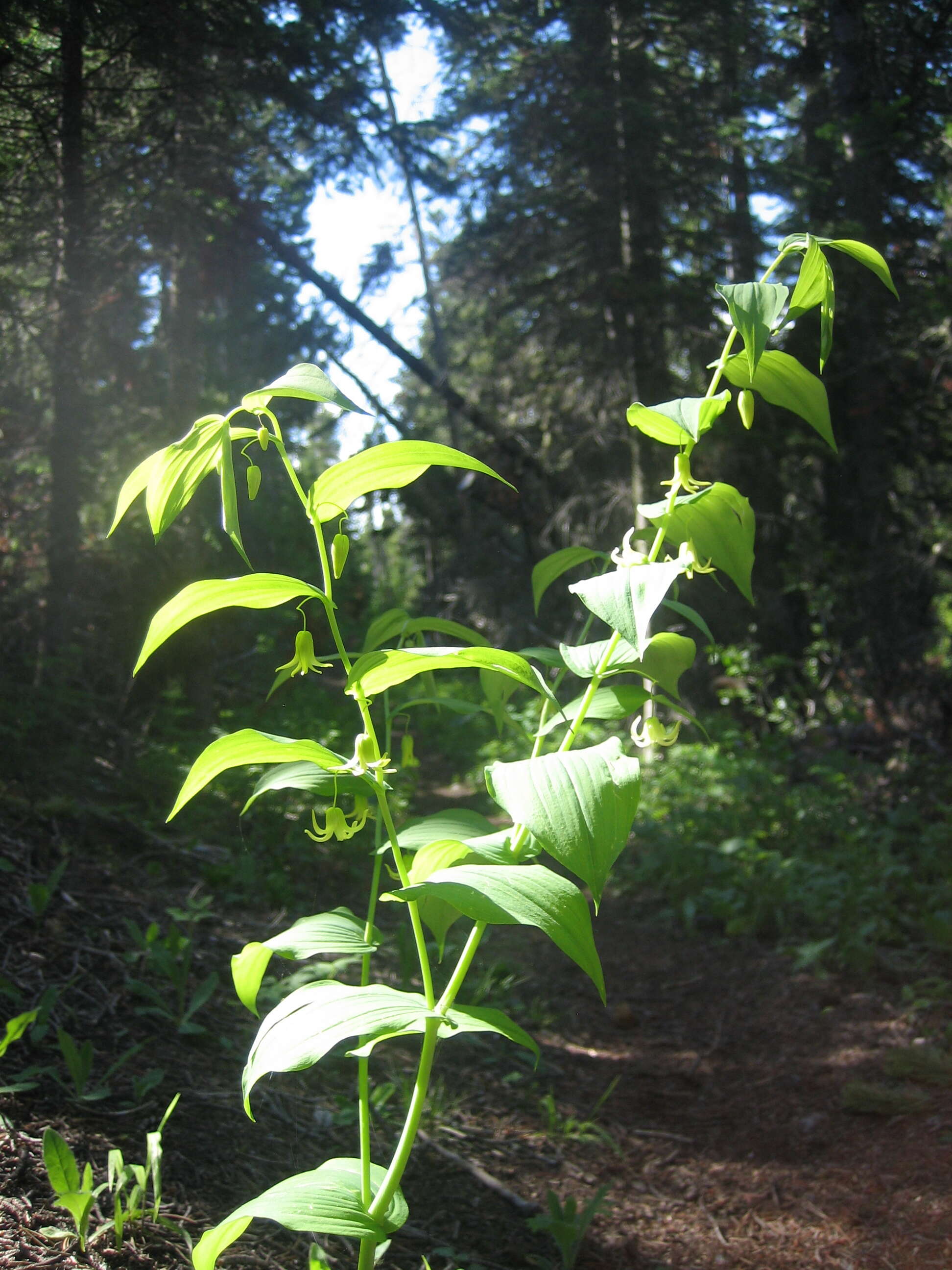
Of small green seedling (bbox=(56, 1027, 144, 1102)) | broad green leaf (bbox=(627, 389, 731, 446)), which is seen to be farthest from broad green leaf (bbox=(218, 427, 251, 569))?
small green seedling (bbox=(56, 1027, 144, 1102))

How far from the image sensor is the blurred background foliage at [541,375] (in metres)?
4.58

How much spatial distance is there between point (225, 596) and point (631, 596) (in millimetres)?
478

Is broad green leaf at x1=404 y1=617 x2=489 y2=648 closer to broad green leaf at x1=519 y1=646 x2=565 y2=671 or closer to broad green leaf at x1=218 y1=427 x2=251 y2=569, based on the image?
broad green leaf at x1=519 y1=646 x2=565 y2=671

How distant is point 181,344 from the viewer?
23.2 feet

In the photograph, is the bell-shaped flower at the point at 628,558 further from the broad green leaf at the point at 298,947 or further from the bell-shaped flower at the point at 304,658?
the broad green leaf at the point at 298,947

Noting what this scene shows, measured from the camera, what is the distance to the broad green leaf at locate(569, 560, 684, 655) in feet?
2.89

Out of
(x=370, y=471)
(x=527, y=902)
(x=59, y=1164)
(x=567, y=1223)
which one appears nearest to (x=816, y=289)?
(x=370, y=471)

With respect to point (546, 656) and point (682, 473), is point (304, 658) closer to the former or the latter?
point (546, 656)

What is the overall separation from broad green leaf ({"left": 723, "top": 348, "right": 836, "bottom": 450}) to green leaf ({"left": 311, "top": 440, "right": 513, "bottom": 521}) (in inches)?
14.2

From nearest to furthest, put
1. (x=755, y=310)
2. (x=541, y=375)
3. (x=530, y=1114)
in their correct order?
(x=755, y=310) → (x=530, y=1114) → (x=541, y=375)

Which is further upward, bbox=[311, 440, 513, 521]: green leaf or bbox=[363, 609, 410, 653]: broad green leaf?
bbox=[311, 440, 513, 521]: green leaf

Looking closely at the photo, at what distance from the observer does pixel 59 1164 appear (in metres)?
1.46

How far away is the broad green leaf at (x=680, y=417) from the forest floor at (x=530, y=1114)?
5.27ft

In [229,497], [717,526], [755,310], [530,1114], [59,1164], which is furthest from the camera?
[530,1114]
